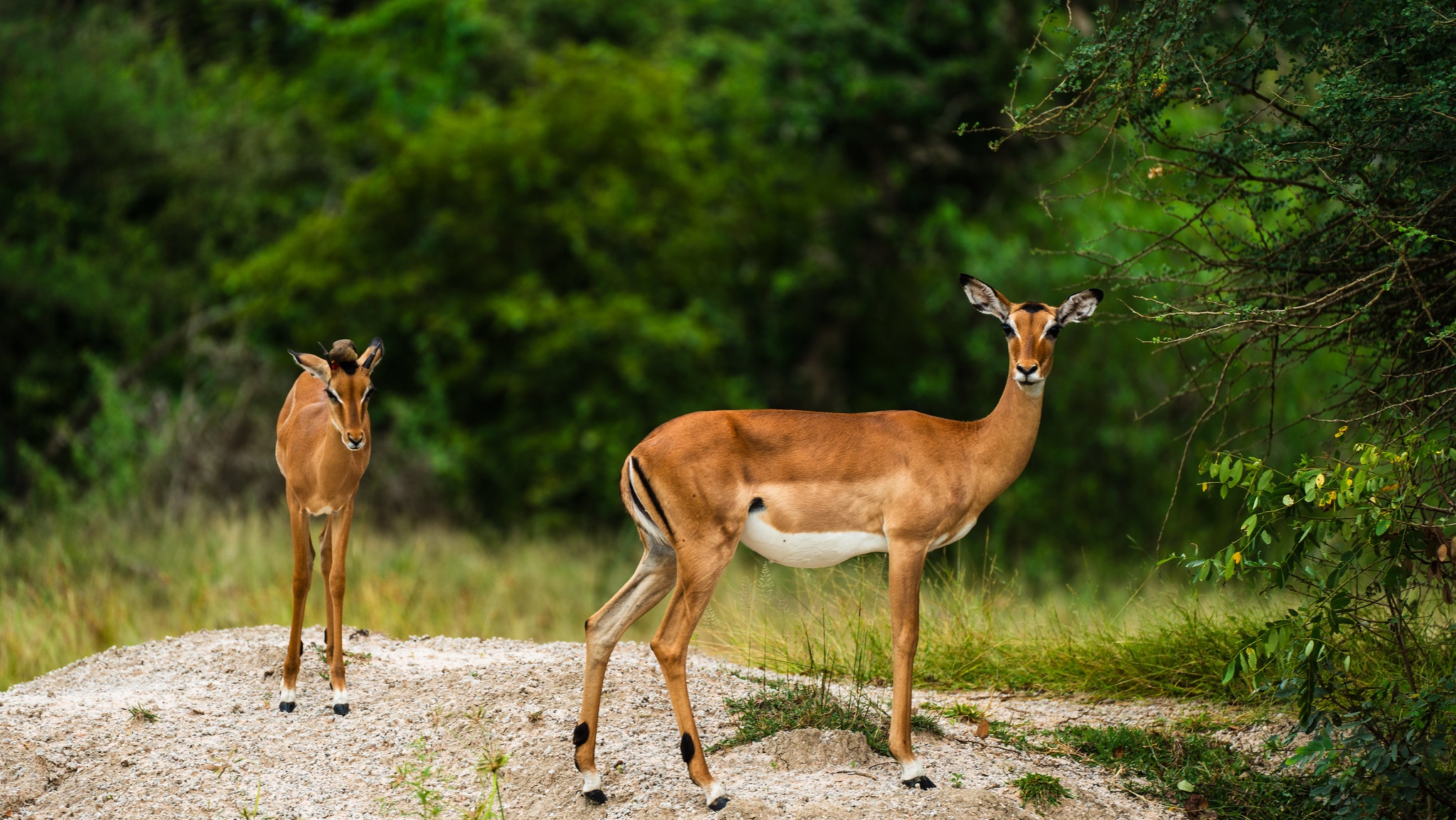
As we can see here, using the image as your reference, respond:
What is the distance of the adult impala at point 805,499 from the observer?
562 cm

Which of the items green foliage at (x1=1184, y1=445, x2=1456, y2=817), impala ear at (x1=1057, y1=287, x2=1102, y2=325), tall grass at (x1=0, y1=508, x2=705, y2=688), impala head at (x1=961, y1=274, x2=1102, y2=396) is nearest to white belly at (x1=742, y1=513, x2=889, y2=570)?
impala head at (x1=961, y1=274, x2=1102, y2=396)

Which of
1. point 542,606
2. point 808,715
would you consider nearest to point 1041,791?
point 808,715

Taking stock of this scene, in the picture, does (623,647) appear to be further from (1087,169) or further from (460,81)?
(460,81)

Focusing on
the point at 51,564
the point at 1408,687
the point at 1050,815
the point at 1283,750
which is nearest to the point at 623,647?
the point at 1050,815

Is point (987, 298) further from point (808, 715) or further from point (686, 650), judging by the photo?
point (808, 715)

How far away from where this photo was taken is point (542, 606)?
42.9 ft

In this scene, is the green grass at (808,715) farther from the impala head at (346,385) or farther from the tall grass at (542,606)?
the impala head at (346,385)

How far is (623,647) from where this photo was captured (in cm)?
824

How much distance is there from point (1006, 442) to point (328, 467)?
3.05 m

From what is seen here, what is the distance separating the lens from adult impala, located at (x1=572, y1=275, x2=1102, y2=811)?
18.4ft

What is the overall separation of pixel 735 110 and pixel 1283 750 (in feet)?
51.7

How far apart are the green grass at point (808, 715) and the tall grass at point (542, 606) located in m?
0.19

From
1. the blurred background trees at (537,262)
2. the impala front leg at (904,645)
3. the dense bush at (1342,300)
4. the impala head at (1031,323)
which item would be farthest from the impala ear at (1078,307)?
the blurred background trees at (537,262)

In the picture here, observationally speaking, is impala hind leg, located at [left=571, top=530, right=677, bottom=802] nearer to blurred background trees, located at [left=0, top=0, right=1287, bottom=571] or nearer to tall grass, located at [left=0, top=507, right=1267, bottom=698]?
tall grass, located at [left=0, top=507, right=1267, bottom=698]
